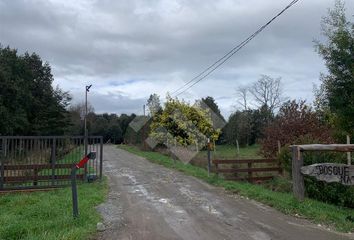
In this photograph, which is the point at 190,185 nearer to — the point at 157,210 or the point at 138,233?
the point at 157,210

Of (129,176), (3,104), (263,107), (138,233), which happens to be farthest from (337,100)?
(263,107)

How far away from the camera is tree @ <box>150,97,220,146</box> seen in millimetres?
31547

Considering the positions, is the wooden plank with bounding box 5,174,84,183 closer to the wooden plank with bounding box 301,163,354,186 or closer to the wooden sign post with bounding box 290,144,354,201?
the wooden sign post with bounding box 290,144,354,201

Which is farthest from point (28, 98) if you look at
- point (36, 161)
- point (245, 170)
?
point (245, 170)

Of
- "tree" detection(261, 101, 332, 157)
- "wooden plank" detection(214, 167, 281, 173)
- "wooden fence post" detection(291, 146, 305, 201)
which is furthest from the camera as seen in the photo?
"tree" detection(261, 101, 332, 157)

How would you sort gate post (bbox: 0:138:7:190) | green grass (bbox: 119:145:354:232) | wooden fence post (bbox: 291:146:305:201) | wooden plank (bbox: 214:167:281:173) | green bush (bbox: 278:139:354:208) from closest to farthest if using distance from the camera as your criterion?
green grass (bbox: 119:145:354:232) → wooden fence post (bbox: 291:146:305:201) → green bush (bbox: 278:139:354:208) → gate post (bbox: 0:138:7:190) → wooden plank (bbox: 214:167:281:173)

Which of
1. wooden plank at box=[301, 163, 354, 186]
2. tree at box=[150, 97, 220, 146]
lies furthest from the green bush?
tree at box=[150, 97, 220, 146]

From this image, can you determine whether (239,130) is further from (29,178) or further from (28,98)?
(29,178)

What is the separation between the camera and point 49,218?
30.3 ft

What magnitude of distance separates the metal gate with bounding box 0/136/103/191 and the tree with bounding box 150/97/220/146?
15992 mm

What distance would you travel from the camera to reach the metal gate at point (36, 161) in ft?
48.3

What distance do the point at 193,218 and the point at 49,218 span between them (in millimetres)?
3153

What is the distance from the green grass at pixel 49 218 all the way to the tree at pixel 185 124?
714 inches

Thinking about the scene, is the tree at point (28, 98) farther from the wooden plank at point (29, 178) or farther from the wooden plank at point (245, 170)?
the wooden plank at point (245, 170)
